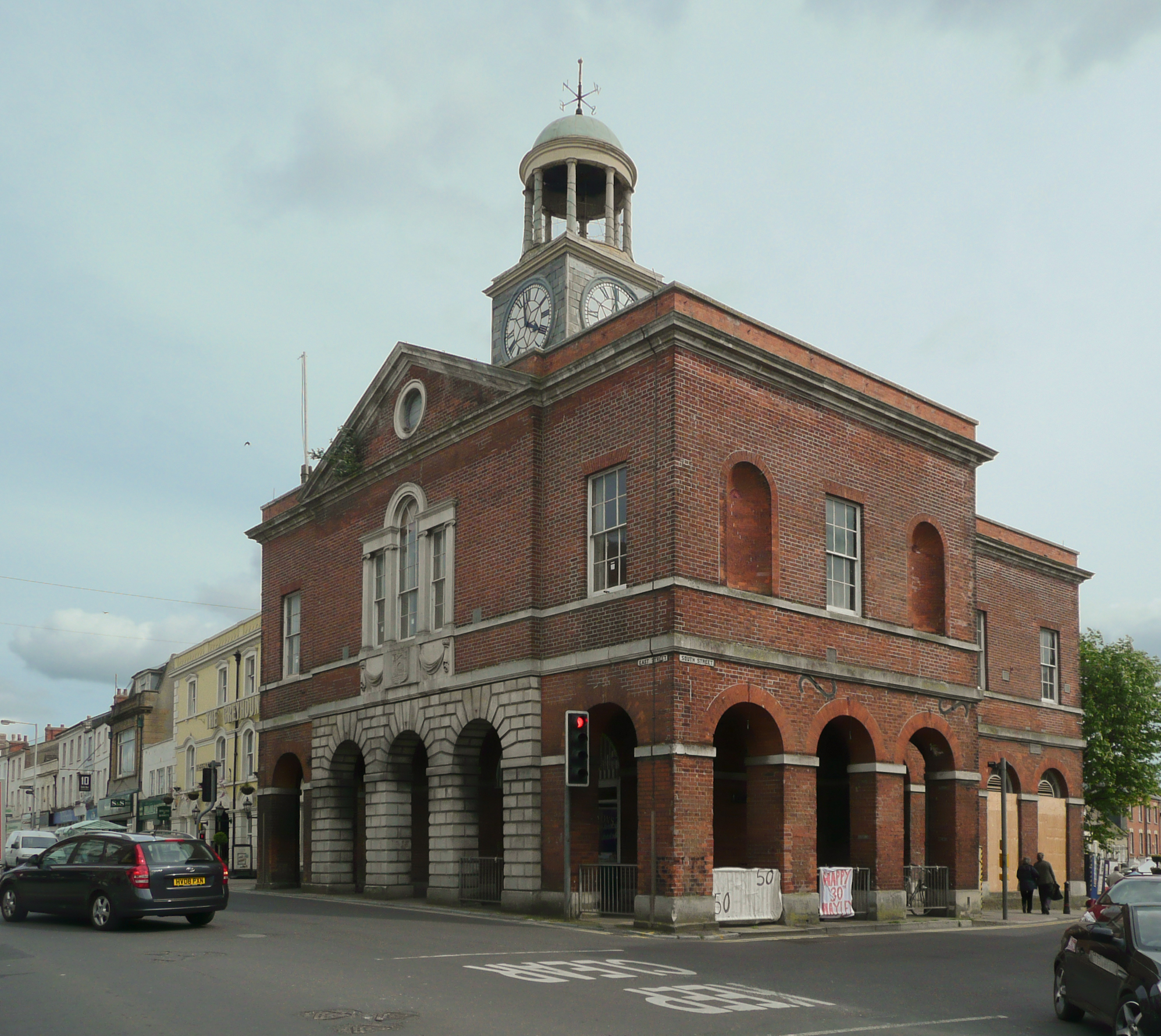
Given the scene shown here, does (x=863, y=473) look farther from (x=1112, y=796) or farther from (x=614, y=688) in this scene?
(x=1112, y=796)

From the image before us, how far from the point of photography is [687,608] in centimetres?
2136

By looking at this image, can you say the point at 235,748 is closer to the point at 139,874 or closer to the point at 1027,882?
the point at 1027,882

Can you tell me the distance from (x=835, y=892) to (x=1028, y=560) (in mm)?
16367

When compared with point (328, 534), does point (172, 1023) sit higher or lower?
lower

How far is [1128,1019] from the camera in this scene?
9695 millimetres

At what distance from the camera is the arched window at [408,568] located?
28.5 metres

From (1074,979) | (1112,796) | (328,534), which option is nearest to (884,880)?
(1074,979)

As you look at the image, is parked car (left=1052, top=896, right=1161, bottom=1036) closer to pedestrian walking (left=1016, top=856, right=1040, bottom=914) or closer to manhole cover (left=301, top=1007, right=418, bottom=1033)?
manhole cover (left=301, top=1007, right=418, bottom=1033)

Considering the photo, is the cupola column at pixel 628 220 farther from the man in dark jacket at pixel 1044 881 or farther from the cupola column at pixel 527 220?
the man in dark jacket at pixel 1044 881

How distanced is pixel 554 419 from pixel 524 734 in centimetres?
609

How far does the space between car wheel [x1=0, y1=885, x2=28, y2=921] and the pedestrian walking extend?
74.8ft

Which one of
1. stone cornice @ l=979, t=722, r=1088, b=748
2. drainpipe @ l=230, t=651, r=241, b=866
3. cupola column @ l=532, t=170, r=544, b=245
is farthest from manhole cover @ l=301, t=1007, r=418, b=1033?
drainpipe @ l=230, t=651, r=241, b=866

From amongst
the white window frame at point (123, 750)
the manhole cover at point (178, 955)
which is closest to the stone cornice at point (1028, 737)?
the manhole cover at point (178, 955)

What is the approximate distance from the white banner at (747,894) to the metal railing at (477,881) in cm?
594
